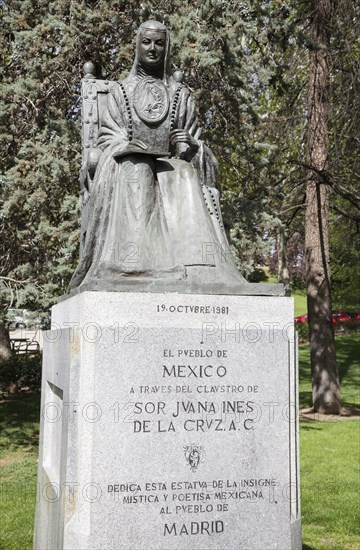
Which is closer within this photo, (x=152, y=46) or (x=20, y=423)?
(x=152, y=46)

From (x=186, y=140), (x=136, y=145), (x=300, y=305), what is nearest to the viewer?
(x=136, y=145)

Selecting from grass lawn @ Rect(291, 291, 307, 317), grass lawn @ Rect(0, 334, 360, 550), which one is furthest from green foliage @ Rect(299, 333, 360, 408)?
grass lawn @ Rect(291, 291, 307, 317)

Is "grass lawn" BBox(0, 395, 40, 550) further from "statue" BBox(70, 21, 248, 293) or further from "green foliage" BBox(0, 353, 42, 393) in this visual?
"statue" BBox(70, 21, 248, 293)

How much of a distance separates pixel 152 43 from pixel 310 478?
6.62 meters

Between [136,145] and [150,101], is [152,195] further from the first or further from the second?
[150,101]

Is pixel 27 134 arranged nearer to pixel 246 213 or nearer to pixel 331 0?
pixel 246 213

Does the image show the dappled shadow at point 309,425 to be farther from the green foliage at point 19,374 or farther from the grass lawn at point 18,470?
the green foliage at point 19,374

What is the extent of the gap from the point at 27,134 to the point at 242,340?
8069 millimetres

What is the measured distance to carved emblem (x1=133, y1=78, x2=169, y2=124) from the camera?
16.1ft

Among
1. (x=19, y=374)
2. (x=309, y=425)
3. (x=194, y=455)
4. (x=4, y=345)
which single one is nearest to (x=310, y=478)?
(x=309, y=425)

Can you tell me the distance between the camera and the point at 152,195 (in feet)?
15.4

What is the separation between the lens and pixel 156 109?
4.95 metres

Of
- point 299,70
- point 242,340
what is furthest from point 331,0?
point 242,340

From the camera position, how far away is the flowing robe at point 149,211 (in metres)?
4.38
